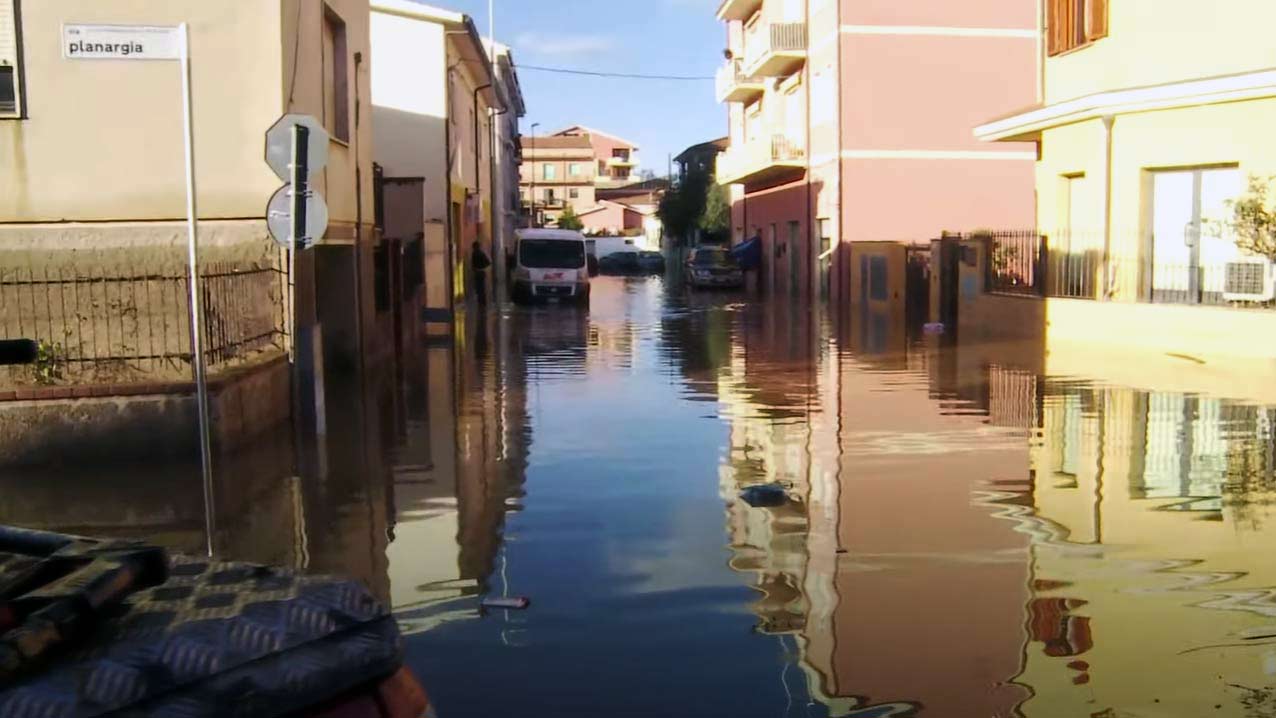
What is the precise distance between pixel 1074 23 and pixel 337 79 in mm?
12645

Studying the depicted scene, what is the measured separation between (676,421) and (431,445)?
244 cm

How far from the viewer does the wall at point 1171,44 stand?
17.2 m

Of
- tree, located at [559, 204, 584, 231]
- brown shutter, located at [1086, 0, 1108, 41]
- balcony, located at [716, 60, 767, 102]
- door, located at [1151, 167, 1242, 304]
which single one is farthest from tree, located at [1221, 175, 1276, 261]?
tree, located at [559, 204, 584, 231]

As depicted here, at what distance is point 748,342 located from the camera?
863 inches

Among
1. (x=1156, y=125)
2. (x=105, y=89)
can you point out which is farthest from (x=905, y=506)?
(x=1156, y=125)

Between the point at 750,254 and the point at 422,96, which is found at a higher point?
the point at 422,96

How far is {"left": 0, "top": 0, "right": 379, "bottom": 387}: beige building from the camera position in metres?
12.1

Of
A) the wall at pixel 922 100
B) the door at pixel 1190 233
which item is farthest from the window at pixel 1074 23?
the wall at pixel 922 100

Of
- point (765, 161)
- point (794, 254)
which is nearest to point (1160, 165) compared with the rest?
point (765, 161)

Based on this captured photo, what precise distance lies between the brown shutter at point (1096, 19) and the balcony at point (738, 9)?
2405 cm

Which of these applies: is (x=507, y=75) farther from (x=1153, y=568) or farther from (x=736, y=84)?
(x=1153, y=568)

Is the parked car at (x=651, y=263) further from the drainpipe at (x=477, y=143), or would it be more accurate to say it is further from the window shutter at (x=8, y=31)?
the window shutter at (x=8, y=31)

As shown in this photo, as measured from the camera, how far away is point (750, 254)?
4553 centimetres

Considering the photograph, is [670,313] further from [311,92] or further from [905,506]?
[905,506]
